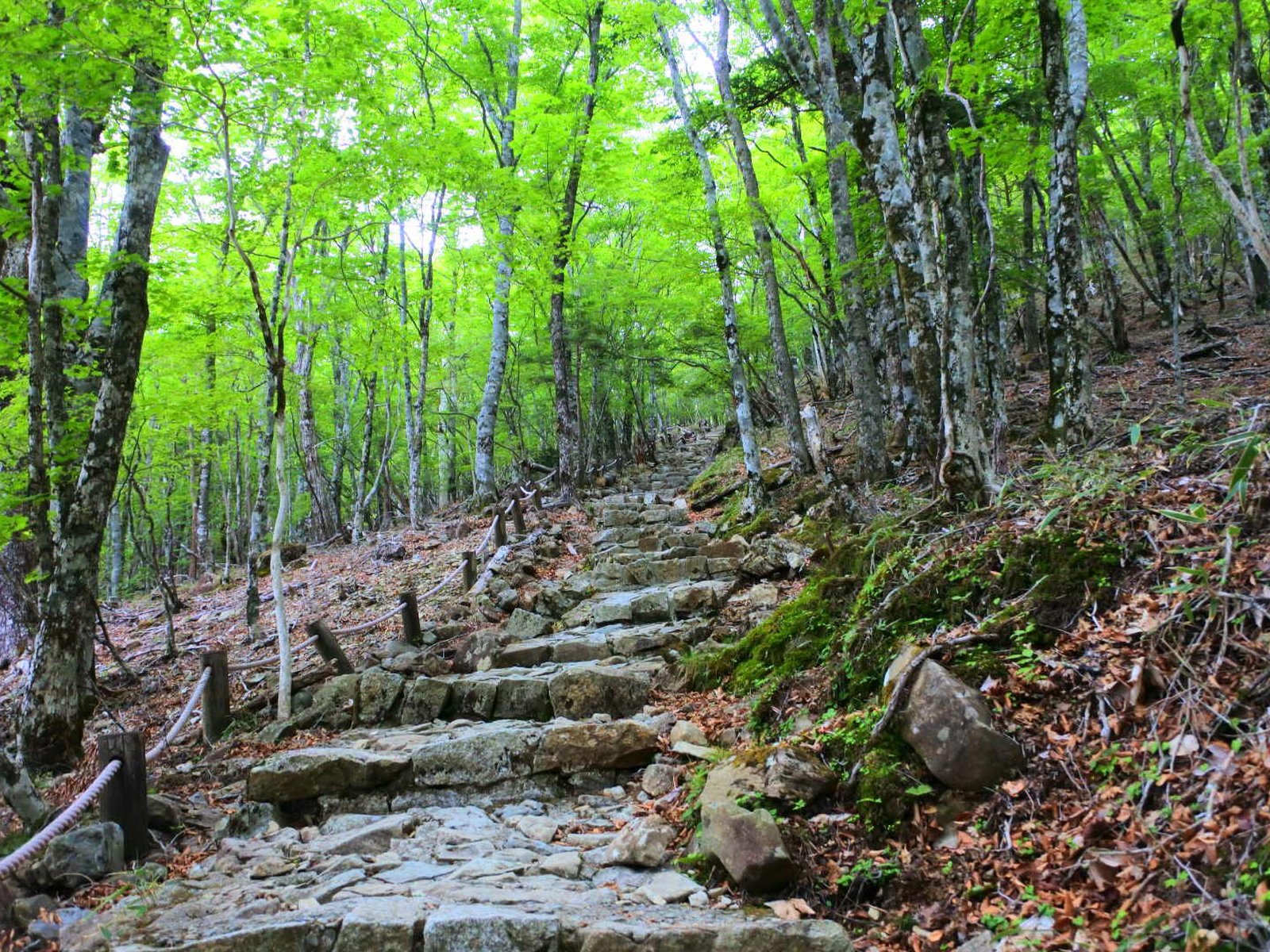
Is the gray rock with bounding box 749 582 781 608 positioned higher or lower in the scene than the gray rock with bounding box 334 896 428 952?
higher

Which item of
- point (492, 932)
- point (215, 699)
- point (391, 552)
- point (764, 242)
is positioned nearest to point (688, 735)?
point (492, 932)

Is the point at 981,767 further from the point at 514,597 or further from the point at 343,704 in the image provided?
the point at 514,597

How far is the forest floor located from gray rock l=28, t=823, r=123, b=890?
22 centimetres

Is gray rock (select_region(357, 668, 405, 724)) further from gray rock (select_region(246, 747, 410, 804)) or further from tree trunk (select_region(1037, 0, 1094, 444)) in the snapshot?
tree trunk (select_region(1037, 0, 1094, 444))

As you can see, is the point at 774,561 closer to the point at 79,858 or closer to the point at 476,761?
the point at 476,761

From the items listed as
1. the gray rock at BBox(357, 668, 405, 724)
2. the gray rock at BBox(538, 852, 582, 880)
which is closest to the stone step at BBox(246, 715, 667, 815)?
the gray rock at BBox(538, 852, 582, 880)

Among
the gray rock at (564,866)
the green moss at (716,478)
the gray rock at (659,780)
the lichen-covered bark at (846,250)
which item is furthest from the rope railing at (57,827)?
the green moss at (716,478)

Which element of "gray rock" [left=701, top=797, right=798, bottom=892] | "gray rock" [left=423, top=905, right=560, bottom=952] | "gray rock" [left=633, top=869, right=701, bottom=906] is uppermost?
"gray rock" [left=701, top=797, right=798, bottom=892]

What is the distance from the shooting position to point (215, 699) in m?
6.40

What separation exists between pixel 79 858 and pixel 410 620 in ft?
12.8

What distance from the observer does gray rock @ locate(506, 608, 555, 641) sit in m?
7.75

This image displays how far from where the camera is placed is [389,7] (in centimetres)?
1375

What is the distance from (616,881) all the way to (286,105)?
25.2 ft

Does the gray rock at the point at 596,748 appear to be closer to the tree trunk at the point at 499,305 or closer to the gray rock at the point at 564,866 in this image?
the gray rock at the point at 564,866
